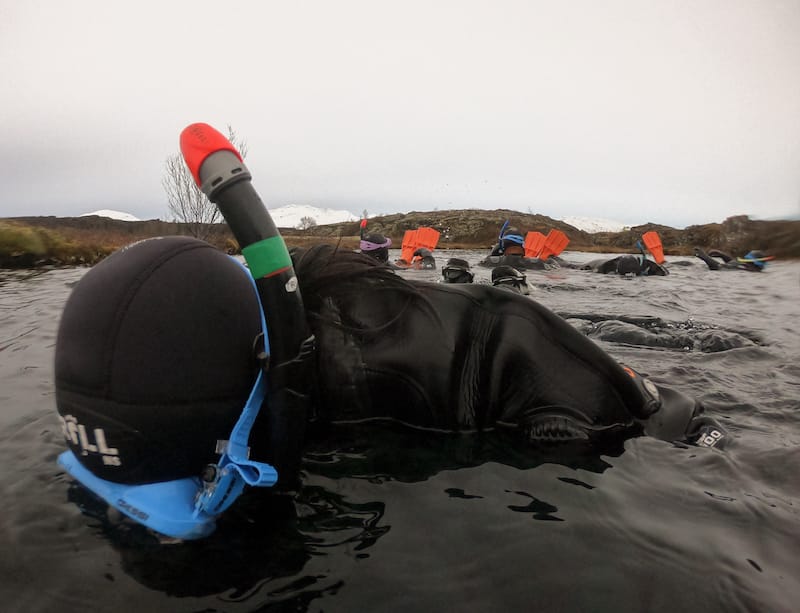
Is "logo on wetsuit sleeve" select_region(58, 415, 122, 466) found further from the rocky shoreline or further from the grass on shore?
the grass on shore

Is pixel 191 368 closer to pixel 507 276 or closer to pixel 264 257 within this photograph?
pixel 264 257

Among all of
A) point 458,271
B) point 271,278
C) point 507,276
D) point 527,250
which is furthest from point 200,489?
point 527,250

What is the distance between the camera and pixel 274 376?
1.40 meters

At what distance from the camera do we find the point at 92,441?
1.40 meters

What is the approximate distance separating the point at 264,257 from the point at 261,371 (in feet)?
1.25

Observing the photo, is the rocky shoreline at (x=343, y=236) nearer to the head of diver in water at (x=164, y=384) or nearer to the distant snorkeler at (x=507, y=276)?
the head of diver in water at (x=164, y=384)

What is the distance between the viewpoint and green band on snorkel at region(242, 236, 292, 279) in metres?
1.31

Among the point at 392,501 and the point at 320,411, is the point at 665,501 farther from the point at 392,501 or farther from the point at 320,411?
the point at 320,411

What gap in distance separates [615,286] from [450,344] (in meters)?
11.0

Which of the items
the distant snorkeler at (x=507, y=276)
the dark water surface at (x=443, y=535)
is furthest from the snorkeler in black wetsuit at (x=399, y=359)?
the distant snorkeler at (x=507, y=276)

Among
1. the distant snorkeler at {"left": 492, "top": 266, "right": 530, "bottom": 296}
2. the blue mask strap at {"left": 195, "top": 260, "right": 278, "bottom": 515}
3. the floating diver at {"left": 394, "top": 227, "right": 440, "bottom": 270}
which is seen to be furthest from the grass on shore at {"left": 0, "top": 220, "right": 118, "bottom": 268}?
the blue mask strap at {"left": 195, "top": 260, "right": 278, "bottom": 515}

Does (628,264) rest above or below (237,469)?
above

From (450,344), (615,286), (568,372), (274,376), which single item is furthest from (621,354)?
(615,286)

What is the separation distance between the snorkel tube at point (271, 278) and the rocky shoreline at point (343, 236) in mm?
531
